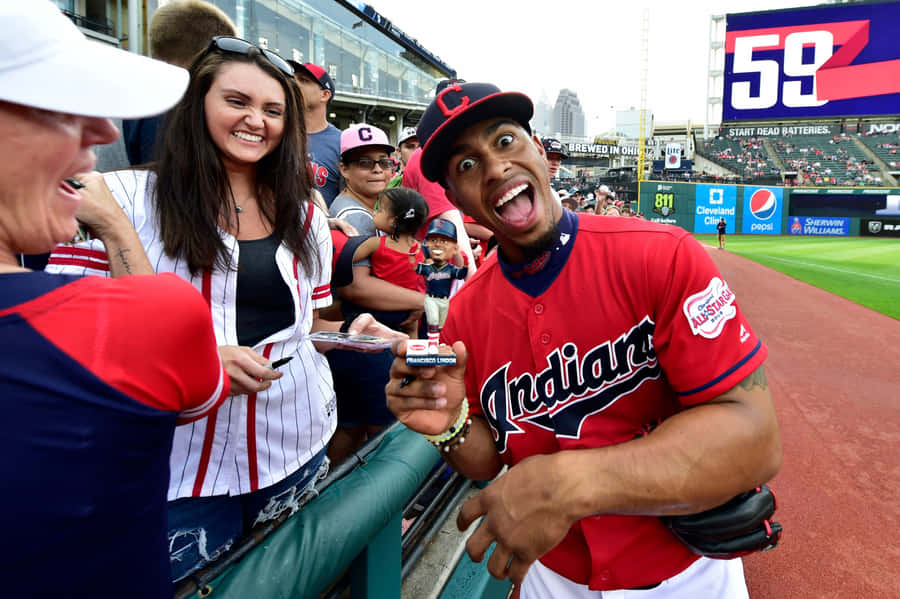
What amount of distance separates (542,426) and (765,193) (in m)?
34.0

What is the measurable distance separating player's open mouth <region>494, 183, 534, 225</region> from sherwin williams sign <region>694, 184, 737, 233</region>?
32.8m

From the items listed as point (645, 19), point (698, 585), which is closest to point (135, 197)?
point (698, 585)

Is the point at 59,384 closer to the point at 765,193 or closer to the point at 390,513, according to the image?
the point at 390,513

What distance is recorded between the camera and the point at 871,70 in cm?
3581

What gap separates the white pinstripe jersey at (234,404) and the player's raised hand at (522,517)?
0.75 meters

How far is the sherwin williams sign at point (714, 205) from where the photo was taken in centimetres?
3011

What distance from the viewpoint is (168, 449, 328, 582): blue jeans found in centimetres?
131

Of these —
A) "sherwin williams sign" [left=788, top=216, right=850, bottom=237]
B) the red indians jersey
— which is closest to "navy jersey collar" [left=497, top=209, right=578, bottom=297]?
the red indians jersey

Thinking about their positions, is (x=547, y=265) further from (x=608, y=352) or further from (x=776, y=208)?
(x=776, y=208)

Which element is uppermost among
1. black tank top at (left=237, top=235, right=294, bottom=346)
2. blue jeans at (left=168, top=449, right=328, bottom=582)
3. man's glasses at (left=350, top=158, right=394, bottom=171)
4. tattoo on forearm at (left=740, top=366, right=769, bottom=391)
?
man's glasses at (left=350, top=158, right=394, bottom=171)

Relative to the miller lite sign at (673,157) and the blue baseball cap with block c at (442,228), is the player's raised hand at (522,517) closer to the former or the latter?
the blue baseball cap with block c at (442,228)

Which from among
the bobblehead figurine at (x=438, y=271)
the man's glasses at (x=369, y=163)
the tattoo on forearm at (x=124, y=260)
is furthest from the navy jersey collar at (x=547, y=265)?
the man's glasses at (x=369, y=163)

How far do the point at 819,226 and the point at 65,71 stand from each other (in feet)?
117

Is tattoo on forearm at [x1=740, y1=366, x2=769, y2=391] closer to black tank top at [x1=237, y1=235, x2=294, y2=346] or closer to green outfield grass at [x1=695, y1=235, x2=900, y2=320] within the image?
black tank top at [x1=237, y1=235, x2=294, y2=346]
